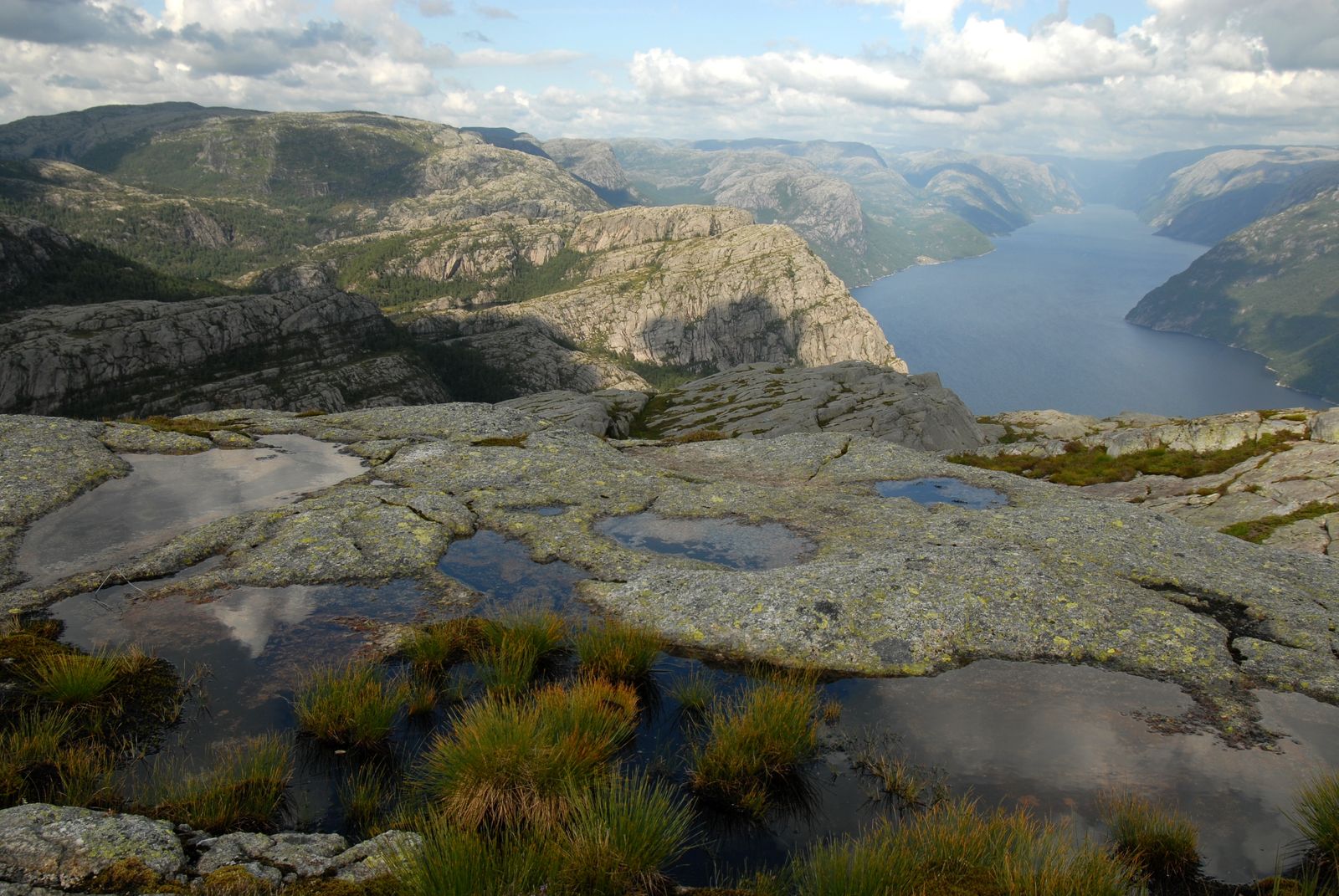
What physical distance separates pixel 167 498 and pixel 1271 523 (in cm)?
5731

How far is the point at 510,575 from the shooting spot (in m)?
20.7

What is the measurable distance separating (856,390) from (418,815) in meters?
122

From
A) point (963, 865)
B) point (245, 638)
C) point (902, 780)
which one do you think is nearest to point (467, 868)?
point (963, 865)

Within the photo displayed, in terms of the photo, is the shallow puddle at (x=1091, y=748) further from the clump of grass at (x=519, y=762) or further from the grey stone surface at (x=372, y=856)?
the grey stone surface at (x=372, y=856)

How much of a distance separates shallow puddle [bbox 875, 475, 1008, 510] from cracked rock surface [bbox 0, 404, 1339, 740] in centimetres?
99

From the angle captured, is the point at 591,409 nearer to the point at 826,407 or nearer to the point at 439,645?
the point at 826,407

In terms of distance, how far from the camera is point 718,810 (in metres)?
11.3

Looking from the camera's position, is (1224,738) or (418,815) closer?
(418,815)

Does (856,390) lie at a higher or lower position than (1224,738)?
lower

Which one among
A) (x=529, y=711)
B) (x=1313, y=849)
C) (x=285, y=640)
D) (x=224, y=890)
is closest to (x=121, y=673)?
(x=285, y=640)

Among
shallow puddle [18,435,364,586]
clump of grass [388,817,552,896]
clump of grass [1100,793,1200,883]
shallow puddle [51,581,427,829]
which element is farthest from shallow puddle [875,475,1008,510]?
shallow puddle [18,435,364,586]

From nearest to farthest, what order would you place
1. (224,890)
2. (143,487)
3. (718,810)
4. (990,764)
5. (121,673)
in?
1. (224,890)
2. (718,810)
3. (990,764)
4. (121,673)
5. (143,487)

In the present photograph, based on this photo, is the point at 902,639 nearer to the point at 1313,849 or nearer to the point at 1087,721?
the point at 1087,721

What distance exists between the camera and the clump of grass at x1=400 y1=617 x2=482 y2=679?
48.7 feet
